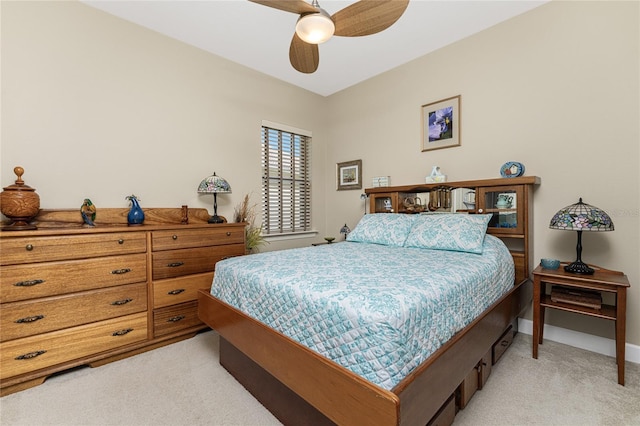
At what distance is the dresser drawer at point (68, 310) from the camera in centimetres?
178

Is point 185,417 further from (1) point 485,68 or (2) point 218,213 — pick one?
(1) point 485,68

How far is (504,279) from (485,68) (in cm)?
212

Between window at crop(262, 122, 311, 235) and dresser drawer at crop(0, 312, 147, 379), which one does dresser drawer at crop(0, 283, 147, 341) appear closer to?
dresser drawer at crop(0, 312, 147, 379)

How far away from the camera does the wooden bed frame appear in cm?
100

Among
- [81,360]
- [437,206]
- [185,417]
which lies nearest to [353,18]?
[437,206]

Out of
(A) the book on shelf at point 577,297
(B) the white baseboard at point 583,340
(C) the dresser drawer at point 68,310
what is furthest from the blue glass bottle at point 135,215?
(B) the white baseboard at point 583,340

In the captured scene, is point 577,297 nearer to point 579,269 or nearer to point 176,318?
point 579,269

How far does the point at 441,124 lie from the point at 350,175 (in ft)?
4.65

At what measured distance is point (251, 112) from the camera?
3.57 metres

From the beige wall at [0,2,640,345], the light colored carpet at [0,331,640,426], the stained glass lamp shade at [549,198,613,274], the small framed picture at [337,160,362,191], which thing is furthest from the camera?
the small framed picture at [337,160,362,191]

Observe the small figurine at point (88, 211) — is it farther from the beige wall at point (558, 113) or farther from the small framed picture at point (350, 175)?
the beige wall at point (558, 113)

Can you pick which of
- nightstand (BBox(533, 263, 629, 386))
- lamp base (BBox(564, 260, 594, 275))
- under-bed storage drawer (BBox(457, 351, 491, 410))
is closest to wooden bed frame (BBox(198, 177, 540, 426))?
under-bed storage drawer (BBox(457, 351, 491, 410))

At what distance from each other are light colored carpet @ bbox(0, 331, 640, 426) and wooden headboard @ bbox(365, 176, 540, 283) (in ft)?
2.52

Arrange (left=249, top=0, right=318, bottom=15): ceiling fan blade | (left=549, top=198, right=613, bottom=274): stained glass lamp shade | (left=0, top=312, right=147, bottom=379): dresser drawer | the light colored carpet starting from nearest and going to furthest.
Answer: the light colored carpet
(left=249, top=0, right=318, bottom=15): ceiling fan blade
(left=0, top=312, right=147, bottom=379): dresser drawer
(left=549, top=198, right=613, bottom=274): stained glass lamp shade
